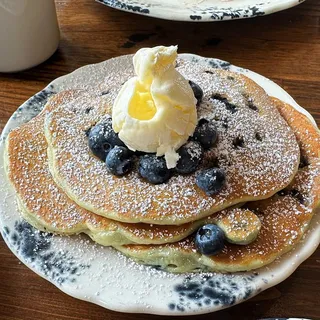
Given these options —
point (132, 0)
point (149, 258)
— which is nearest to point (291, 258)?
point (149, 258)

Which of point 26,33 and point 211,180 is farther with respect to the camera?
point 26,33

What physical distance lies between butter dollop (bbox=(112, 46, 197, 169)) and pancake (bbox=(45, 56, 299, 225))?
58 mm

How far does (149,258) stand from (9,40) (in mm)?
769

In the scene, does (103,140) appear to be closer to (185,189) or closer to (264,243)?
(185,189)

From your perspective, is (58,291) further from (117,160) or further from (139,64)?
(139,64)

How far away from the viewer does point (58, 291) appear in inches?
40.4

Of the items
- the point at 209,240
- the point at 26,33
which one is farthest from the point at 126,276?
the point at 26,33

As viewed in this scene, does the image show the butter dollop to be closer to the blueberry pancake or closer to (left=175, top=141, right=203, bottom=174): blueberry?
(left=175, top=141, right=203, bottom=174): blueberry

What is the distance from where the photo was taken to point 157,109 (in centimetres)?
98

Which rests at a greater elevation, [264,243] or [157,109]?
[157,109]

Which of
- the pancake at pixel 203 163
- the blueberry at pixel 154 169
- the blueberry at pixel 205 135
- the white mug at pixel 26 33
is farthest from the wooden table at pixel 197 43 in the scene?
the blueberry at pixel 154 169

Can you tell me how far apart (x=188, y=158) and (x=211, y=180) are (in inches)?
2.3

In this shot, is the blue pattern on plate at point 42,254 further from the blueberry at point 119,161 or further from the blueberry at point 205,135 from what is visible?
the blueberry at point 205,135

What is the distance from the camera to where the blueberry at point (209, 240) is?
3.03 ft
